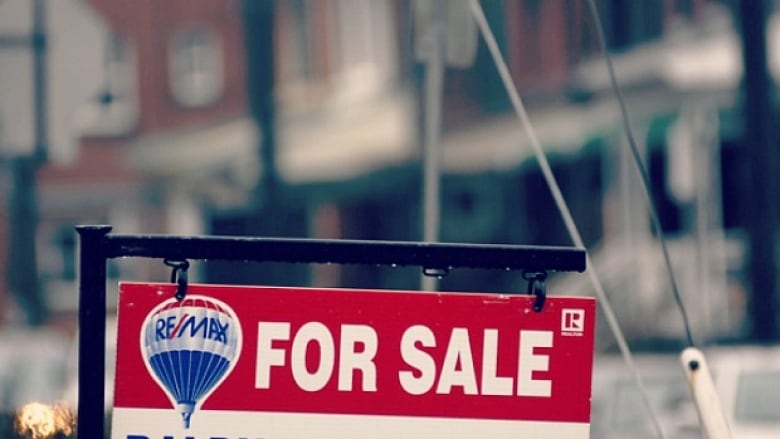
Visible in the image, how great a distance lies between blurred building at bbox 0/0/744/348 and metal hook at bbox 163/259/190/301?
53.9ft

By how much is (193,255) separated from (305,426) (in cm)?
29

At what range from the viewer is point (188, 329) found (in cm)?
287

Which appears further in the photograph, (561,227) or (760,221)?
(561,227)

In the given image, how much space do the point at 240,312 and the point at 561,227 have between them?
25.3 m

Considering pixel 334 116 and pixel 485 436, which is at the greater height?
pixel 334 116

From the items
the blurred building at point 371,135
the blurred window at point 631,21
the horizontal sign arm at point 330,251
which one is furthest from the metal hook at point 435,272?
the blurred window at point 631,21

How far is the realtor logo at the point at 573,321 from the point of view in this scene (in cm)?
290

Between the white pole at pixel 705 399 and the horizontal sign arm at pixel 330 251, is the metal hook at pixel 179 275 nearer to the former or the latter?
the horizontal sign arm at pixel 330 251

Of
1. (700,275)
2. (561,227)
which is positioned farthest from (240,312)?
(561,227)

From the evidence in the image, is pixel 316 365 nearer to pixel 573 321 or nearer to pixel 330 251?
pixel 330 251

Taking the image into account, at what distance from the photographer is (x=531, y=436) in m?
2.89

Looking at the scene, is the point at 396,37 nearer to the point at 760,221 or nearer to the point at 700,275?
the point at 700,275

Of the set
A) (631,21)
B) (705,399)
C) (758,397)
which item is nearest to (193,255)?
(705,399)

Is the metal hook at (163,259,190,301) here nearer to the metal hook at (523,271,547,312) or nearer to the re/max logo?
the re/max logo
